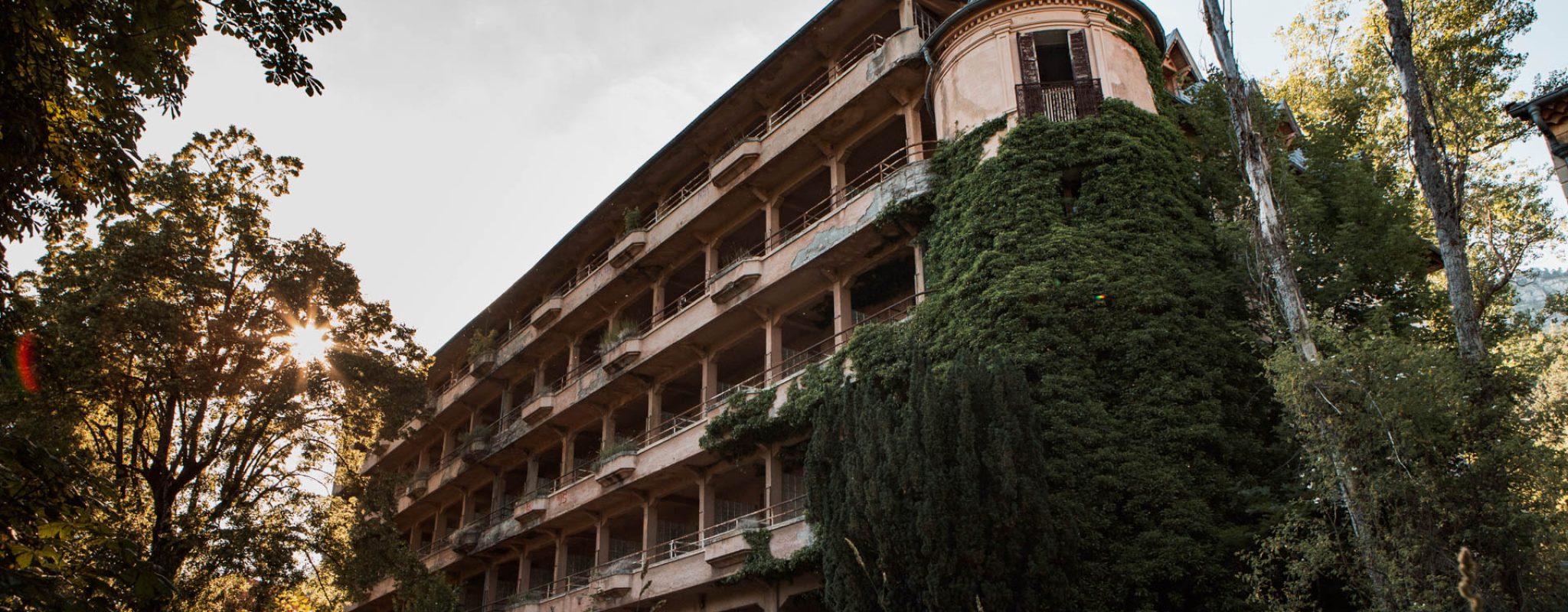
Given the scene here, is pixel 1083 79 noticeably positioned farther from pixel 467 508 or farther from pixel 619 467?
pixel 467 508

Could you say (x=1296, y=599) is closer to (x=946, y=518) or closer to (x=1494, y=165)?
(x=946, y=518)

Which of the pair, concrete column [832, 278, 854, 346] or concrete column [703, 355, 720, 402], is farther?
concrete column [703, 355, 720, 402]

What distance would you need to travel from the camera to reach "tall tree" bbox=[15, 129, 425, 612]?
1959 cm

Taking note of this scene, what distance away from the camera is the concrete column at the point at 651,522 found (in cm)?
2609

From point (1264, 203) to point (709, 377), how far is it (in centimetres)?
1444

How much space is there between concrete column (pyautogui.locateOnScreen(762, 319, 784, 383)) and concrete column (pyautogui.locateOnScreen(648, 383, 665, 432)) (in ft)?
15.4


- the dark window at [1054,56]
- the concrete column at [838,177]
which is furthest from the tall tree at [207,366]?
the dark window at [1054,56]

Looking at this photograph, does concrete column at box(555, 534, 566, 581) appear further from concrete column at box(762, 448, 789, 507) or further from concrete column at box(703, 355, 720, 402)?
concrete column at box(762, 448, 789, 507)

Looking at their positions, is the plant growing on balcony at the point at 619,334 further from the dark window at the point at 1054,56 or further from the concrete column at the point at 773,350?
the dark window at the point at 1054,56

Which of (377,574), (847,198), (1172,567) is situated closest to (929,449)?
(1172,567)

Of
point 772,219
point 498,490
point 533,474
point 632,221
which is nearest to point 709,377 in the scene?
point 772,219

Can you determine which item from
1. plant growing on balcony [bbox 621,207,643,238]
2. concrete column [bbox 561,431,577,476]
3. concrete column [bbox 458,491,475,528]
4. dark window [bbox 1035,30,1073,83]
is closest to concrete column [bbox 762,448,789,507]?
dark window [bbox 1035,30,1073,83]

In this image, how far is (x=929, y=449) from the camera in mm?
14547

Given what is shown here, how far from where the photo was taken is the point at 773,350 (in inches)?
956
